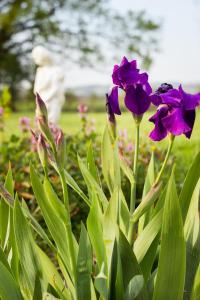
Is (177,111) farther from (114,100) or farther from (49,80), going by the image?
(49,80)

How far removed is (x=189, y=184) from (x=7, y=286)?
63 cm

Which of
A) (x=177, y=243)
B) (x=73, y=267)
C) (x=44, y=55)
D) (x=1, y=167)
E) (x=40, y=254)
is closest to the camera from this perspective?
(x=177, y=243)

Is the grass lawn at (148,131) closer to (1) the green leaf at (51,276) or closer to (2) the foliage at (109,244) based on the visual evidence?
(2) the foliage at (109,244)

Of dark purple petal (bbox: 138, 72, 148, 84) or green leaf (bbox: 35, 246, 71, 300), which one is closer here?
dark purple petal (bbox: 138, 72, 148, 84)

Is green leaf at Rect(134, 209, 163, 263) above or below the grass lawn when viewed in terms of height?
below

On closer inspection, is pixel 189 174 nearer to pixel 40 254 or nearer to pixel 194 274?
pixel 194 274

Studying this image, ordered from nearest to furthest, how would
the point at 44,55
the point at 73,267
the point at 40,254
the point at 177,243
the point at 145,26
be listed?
the point at 177,243
the point at 73,267
the point at 40,254
the point at 44,55
the point at 145,26

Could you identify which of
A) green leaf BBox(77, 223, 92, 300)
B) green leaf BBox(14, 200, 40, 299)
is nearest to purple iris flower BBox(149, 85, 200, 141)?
green leaf BBox(77, 223, 92, 300)

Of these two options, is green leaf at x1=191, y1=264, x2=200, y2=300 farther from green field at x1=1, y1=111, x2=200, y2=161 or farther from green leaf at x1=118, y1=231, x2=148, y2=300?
green field at x1=1, y1=111, x2=200, y2=161

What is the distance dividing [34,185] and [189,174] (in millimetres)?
473

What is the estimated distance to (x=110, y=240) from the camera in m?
1.38

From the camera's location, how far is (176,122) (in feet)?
4.17

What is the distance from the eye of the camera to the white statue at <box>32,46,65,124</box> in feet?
25.3

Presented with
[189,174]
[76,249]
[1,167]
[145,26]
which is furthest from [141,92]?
[145,26]
